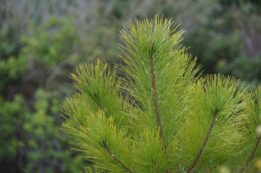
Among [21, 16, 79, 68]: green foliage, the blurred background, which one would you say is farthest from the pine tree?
[21, 16, 79, 68]: green foliage

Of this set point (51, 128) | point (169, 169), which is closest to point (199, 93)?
point (169, 169)

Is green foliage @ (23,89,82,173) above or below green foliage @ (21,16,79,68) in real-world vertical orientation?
below

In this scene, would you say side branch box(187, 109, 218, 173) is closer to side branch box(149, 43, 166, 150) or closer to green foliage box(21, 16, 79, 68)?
side branch box(149, 43, 166, 150)

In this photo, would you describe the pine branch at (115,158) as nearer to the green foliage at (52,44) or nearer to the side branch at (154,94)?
the side branch at (154,94)

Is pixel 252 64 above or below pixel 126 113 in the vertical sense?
above

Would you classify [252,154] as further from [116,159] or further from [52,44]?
[52,44]

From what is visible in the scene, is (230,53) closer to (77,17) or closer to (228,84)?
(77,17)

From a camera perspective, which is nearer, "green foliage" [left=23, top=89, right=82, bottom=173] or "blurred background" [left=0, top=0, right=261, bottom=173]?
"green foliage" [left=23, top=89, right=82, bottom=173]

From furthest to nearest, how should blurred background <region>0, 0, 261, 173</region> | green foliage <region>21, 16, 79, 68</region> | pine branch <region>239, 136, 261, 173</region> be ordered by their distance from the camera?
green foliage <region>21, 16, 79, 68</region> < blurred background <region>0, 0, 261, 173</region> < pine branch <region>239, 136, 261, 173</region>
